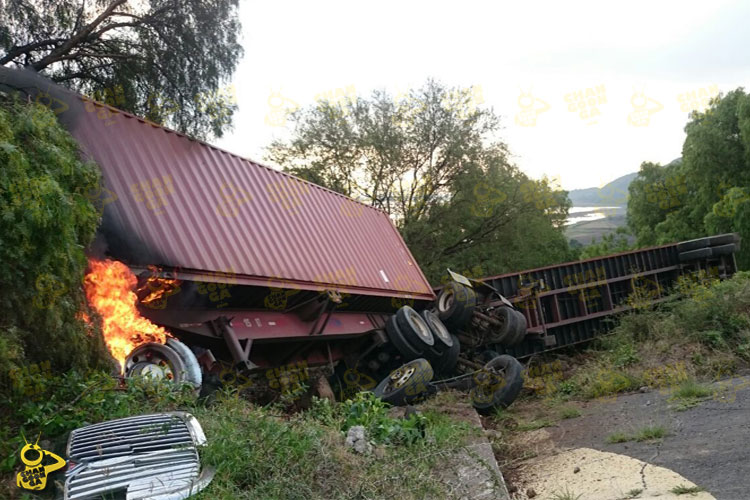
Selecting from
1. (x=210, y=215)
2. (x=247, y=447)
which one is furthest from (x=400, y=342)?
(x=247, y=447)

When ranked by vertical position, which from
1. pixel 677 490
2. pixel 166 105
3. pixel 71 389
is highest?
pixel 166 105

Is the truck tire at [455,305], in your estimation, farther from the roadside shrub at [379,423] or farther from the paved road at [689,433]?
the roadside shrub at [379,423]

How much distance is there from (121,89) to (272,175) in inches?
372

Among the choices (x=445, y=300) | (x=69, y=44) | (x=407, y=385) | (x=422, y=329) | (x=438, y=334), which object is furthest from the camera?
(x=69, y=44)

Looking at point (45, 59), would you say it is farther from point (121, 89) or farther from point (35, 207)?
point (35, 207)

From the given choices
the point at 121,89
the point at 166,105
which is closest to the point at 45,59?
the point at 121,89

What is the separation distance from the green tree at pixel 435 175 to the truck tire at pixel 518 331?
47.3 feet

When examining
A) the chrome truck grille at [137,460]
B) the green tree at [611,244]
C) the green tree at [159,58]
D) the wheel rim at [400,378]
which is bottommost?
the green tree at [611,244]

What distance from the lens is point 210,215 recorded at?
715cm

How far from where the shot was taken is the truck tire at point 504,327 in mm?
11484

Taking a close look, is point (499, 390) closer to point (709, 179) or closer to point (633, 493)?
point (633, 493)

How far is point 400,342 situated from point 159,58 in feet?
37.3

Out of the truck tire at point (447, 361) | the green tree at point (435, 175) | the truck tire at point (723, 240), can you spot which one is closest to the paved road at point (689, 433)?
the truck tire at point (447, 361)

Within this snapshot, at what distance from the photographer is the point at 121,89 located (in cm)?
1666
